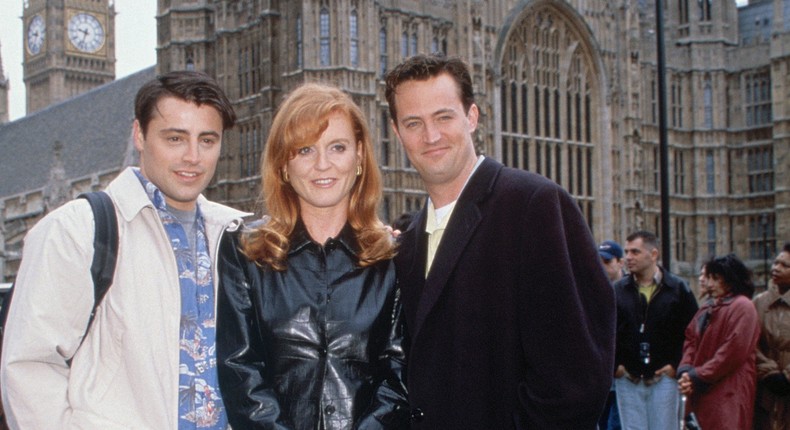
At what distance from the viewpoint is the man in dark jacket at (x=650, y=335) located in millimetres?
8102

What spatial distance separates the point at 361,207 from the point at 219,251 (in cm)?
58

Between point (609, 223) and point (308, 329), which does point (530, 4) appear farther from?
point (308, 329)

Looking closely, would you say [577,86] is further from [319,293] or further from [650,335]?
[319,293]

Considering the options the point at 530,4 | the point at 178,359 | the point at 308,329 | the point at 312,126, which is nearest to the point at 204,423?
the point at 178,359

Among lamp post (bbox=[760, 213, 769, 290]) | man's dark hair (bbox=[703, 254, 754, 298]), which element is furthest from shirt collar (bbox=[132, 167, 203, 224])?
lamp post (bbox=[760, 213, 769, 290])

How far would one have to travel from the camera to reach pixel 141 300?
3.37 meters

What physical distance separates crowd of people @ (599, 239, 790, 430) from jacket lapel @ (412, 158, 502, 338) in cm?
452

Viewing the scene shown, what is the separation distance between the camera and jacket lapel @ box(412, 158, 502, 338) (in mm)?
3523

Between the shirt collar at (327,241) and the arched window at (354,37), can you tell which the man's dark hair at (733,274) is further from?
the arched window at (354,37)

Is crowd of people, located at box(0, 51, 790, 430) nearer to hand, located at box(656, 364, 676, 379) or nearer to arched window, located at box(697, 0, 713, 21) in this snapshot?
hand, located at box(656, 364, 676, 379)

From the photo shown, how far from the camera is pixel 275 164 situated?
373 cm

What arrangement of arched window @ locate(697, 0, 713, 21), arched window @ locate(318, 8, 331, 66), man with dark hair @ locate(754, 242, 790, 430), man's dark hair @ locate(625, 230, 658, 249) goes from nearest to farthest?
man with dark hair @ locate(754, 242, 790, 430), man's dark hair @ locate(625, 230, 658, 249), arched window @ locate(318, 8, 331, 66), arched window @ locate(697, 0, 713, 21)

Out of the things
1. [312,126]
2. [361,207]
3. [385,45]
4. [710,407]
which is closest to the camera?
[312,126]

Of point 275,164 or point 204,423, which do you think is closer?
point 204,423
